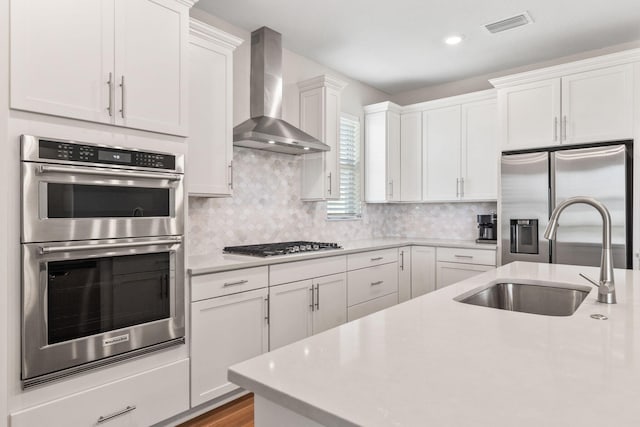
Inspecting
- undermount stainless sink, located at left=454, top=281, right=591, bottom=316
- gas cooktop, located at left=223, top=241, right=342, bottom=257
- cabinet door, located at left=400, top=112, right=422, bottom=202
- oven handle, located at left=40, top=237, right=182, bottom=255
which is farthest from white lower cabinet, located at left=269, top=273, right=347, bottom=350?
cabinet door, located at left=400, top=112, right=422, bottom=202

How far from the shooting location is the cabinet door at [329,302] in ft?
10.2

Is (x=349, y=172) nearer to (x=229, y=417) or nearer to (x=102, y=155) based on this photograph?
(x=229, y=417)

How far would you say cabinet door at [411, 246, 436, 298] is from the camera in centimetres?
422

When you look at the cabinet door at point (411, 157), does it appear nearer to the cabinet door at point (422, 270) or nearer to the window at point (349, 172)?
the window at point (349, 172)

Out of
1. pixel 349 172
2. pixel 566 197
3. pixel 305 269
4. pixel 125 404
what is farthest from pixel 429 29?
pixel 125 404

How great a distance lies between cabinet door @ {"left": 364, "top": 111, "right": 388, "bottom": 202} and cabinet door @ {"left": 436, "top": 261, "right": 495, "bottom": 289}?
1.00 meters

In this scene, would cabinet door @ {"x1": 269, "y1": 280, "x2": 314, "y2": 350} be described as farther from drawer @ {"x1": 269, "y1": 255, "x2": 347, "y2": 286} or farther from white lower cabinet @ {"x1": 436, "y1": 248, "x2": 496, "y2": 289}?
white lower cabinet @ {"x1": 436, "y1": 248, "x2": 496, "y2": 289}

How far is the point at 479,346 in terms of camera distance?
3.31 feet

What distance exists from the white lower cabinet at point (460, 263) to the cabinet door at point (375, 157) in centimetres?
94

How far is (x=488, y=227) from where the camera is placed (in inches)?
166

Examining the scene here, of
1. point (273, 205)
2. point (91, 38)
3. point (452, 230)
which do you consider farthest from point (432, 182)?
point (91, 38)

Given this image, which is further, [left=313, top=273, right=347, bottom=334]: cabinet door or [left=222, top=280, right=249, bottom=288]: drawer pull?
[left=313, top=273, right=347, bottom=334]: cabinet door

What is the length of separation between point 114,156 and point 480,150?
139 inches

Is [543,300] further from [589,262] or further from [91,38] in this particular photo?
[91,38]
